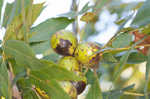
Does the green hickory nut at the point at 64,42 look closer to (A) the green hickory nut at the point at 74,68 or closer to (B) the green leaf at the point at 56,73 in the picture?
(A) the green hickory nut at the point at 74,68

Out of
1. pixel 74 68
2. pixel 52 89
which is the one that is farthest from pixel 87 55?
pixel 52 89

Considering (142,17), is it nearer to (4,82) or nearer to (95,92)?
(95,92)

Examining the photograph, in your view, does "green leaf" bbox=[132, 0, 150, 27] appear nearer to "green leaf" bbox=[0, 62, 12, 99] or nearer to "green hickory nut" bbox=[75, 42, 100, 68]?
"green hickory nut" bbox=[75, 42, 100, 68]

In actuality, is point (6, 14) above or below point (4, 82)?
above

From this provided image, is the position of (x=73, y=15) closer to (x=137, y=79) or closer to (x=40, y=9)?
(x=40, y=9)

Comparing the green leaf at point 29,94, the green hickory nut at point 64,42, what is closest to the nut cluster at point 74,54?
the green hickory nut at point 64,42

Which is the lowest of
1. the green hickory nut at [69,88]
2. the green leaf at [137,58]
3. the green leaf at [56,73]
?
the green hickory nut at [69,88]
